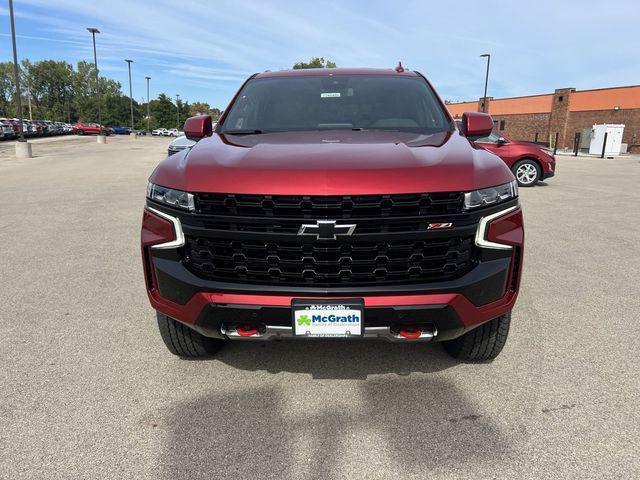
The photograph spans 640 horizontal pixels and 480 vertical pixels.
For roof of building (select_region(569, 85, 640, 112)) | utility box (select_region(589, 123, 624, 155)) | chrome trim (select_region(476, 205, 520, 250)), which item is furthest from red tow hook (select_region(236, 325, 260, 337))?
roof of building (select_region(569, 85, 640, 112))

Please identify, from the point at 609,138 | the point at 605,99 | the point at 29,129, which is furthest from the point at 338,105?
the point at 29,129

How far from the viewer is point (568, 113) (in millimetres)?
41344

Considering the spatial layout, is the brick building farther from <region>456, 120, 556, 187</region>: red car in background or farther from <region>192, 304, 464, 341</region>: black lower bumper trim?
<region>192, 304, 464, 341</region>: black lower bumper trim

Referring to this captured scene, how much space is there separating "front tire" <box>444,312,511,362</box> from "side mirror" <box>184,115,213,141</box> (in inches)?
86.4

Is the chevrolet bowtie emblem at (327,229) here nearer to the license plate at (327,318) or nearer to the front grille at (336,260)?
the front grille at (336,260)

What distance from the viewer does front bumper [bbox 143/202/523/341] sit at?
2354 millimetres

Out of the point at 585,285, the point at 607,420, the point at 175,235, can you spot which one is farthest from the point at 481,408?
the point at 585,285

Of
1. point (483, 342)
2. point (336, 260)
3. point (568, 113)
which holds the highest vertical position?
point (568, 113)

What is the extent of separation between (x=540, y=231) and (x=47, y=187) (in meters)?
10.5

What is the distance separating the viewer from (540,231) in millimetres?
7105

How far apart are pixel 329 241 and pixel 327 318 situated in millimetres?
377

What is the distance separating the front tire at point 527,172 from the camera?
12.5 metres

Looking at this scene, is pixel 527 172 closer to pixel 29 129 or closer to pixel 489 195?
pixel 489 195

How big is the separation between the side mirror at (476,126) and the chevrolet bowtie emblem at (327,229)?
4.98ft
